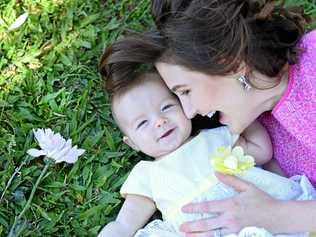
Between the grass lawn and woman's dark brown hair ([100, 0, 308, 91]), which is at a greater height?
woman's dark brown hair ([100, 0, 308, 91])

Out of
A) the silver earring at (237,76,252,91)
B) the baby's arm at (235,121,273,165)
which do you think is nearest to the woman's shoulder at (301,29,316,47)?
the silver earring at (237,76,252,91)

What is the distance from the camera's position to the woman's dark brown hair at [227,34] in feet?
7.09

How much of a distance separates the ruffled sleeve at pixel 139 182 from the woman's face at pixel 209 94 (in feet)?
0.86

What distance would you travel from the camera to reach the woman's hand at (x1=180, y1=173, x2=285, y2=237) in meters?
2.28

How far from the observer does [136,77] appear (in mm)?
2496

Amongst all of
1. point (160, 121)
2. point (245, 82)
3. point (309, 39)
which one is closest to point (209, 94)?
point (245, 82)

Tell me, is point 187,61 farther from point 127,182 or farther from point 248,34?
point 127,182

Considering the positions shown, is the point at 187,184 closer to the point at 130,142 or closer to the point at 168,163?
the point at 168,163

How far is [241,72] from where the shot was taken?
2.22 m

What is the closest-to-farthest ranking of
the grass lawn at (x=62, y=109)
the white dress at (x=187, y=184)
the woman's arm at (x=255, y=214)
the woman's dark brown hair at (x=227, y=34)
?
the woman's dark brown hair at (x=227, y=34), the woman's arm at (x=255, y=214), the white dress at (x=187, y=184), the grass lawn at (x=62, y=109)

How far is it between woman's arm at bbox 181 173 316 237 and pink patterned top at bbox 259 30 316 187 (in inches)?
8.1

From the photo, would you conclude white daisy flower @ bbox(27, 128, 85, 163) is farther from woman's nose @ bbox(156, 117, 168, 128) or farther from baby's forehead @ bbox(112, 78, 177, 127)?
woman's nose @ bbox(156, 117, 168, 128)

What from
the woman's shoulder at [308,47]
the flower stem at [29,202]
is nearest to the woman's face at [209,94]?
the woman's shoulder at [308,47]

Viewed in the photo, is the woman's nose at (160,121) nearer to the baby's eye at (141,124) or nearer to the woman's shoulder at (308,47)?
the baby's eye at (141,124)
